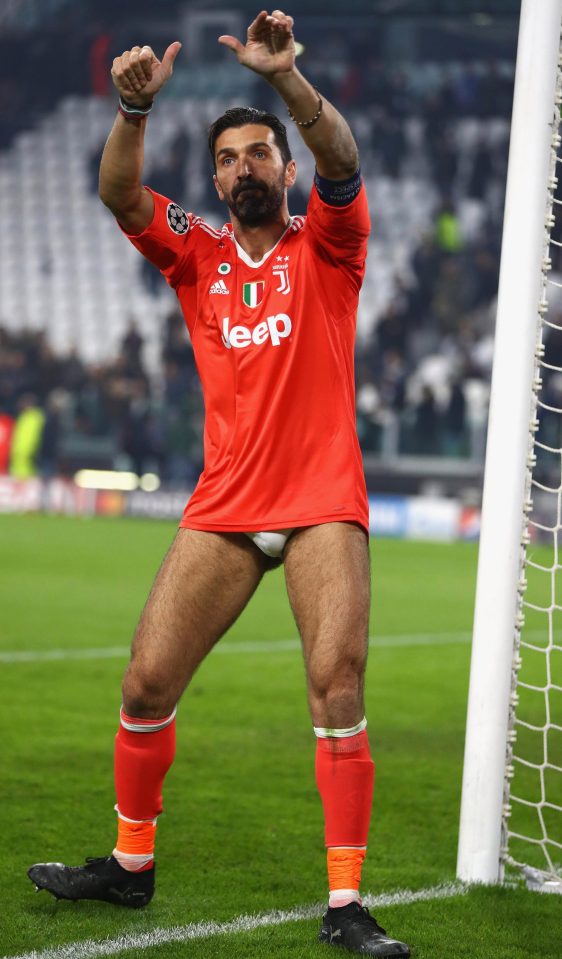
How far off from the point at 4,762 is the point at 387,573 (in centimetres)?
808

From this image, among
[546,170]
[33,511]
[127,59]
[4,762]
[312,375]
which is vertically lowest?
[33,511]

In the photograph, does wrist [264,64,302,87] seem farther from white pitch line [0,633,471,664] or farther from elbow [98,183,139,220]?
white pitch line [0,633,471,664]

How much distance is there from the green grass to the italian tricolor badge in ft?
5.37

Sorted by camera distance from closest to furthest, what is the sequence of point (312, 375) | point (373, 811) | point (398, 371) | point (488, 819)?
point (312, 375) < point (488, 819) < point (373, 811) < point (398, 371)

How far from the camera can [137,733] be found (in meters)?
3.66

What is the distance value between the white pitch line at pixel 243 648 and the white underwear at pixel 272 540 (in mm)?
4329

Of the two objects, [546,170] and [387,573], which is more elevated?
[546,170]

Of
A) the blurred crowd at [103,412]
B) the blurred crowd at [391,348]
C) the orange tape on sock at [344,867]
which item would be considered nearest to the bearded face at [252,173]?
the orange tape on sock at [344,867]

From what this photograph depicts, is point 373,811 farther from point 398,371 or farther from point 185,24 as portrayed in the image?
point 185,24

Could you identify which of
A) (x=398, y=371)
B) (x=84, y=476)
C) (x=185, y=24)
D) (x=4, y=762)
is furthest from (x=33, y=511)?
(x=4, y=762)

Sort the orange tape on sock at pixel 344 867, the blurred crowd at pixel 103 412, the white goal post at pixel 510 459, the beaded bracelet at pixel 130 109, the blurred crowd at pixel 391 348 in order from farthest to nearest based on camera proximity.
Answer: the blurred crowd at pixel 103 412 → the blurred crowd at pixel 391 348 → the white goal post at pixel 510 459 → the beaded bracelet at pixel 130 109 → the orange tape on sock at pixel 344 867

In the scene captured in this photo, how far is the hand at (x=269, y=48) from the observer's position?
10.5ft

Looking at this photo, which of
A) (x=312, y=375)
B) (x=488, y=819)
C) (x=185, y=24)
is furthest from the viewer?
(x=185, y=24)

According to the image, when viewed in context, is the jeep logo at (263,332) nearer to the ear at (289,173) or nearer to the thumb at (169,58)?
the ear at (289,173)
